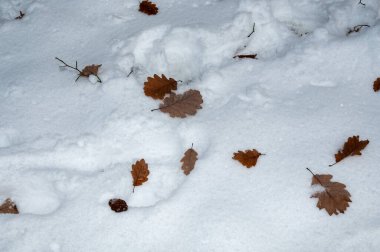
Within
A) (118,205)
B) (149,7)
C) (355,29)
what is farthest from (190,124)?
(355,29)

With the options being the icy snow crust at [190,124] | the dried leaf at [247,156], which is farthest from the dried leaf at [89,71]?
the dried leaf at [247,156]

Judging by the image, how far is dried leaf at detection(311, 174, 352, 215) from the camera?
1.36 m

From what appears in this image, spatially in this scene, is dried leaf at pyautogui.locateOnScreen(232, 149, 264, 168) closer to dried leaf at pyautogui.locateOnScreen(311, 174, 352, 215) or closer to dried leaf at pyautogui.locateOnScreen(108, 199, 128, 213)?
dried leaf at pyautogui.locateOnScreen(311, 174, 352, 215)

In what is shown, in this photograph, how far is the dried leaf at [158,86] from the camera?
172 cm

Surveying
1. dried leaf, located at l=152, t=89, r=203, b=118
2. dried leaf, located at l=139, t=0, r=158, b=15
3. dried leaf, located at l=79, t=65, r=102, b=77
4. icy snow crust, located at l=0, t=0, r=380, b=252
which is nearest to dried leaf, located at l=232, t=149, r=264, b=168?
icy snow crust, located at l=0, t=0, r=380, b=252

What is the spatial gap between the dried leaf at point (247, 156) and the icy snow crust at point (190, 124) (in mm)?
27

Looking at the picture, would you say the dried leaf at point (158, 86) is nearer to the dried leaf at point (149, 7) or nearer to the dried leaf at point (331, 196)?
the dried leaf at point (149, 7)

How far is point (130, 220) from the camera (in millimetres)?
1397

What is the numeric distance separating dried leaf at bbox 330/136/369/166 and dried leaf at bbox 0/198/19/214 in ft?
4.38

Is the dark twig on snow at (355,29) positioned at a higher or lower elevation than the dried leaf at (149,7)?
higher

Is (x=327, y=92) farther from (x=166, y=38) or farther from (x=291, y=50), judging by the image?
(x=166, y=38)

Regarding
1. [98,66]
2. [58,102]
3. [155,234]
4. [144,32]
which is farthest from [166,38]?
[155,234]

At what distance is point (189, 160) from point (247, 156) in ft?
0.81

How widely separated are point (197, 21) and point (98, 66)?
0.58 metres
